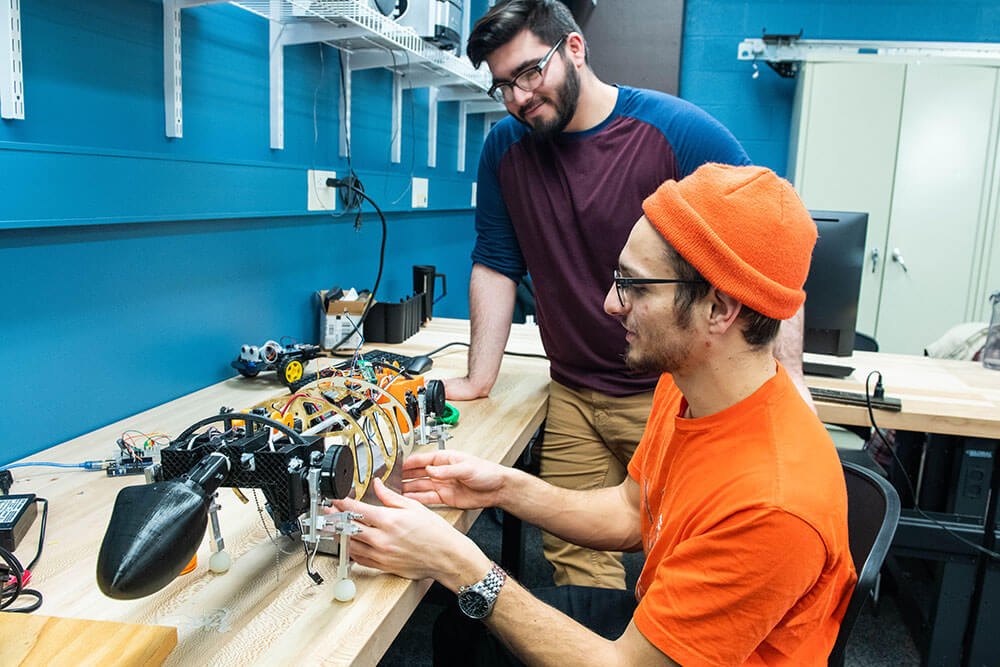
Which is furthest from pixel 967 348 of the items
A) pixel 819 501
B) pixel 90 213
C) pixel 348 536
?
Answer: pixel 90 213

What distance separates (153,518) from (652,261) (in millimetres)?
678

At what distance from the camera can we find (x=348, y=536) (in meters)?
0.94

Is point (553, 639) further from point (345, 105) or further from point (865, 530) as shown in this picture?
point (345, 105)

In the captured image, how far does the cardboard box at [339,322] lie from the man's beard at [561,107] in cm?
84

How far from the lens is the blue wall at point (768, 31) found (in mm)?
4090

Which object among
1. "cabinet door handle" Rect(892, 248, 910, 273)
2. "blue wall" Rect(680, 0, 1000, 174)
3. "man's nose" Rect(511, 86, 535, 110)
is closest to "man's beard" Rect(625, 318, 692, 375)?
"man's nose" Rect(511, 86, 535, 110)

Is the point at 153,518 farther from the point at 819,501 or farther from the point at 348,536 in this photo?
the point at 819,501

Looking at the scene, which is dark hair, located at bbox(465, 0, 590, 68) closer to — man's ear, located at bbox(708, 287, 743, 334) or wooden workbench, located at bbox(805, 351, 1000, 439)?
man's ear, located at bbox(708, 287, 743, 334)

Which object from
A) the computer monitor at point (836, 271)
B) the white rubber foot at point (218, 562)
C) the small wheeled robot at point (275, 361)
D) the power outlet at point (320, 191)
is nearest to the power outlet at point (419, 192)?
the power outlet at point (320, 191)

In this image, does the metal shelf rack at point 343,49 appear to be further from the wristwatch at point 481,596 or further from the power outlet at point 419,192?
the wristwatch at point 481,596

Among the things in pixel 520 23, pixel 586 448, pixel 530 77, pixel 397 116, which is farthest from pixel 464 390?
pixel 397 116

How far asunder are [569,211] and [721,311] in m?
0.85

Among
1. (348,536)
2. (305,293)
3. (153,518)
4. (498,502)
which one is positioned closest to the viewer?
(153,518)

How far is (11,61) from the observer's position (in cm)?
117
